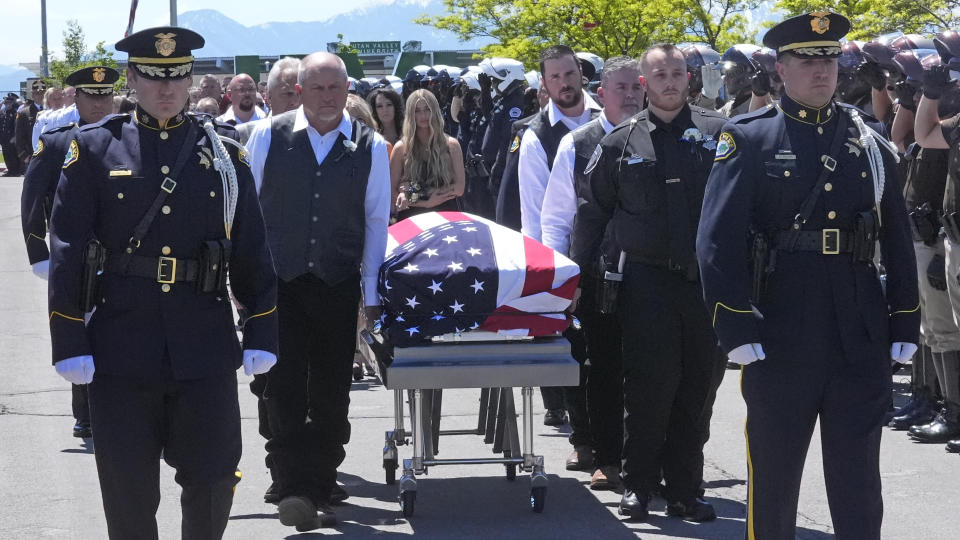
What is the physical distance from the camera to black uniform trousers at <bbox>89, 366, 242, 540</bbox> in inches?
191

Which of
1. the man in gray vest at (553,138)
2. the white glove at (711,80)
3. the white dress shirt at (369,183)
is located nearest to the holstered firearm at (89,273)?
the white dress shirt at (369,183)

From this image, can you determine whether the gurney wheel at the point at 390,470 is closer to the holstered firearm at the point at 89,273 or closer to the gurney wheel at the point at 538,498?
the gurney wheel at the point at 538,498

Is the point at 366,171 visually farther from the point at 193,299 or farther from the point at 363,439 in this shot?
the point at 363,439

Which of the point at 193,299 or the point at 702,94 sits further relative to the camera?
the point at 702,94

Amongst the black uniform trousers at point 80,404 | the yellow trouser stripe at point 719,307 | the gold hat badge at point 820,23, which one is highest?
the gold hat badge at point 820,23

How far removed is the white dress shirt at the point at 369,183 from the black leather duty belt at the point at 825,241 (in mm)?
2250

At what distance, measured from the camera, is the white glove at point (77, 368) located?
472cm

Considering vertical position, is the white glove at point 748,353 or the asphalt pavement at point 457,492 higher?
the white glove at point 748,353

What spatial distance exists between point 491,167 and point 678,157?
295 inches

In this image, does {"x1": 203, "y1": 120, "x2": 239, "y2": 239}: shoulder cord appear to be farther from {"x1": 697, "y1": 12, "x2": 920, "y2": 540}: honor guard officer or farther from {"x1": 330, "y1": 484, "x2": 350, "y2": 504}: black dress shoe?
{"x1": 330, "y1": 484, "x2": 350, "y2": 504}: black dress shoe

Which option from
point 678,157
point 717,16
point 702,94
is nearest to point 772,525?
point 678,157

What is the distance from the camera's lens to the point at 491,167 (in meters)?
14.2

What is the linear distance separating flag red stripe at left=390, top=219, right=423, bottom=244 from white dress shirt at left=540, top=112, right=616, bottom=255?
776 mm

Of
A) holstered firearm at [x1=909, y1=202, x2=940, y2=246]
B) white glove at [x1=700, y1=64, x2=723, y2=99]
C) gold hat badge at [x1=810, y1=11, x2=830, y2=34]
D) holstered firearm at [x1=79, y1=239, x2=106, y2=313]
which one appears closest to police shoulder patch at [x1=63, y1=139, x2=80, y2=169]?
holstered firearm at [x1=79, y1=239, x2=106, y2=313]
